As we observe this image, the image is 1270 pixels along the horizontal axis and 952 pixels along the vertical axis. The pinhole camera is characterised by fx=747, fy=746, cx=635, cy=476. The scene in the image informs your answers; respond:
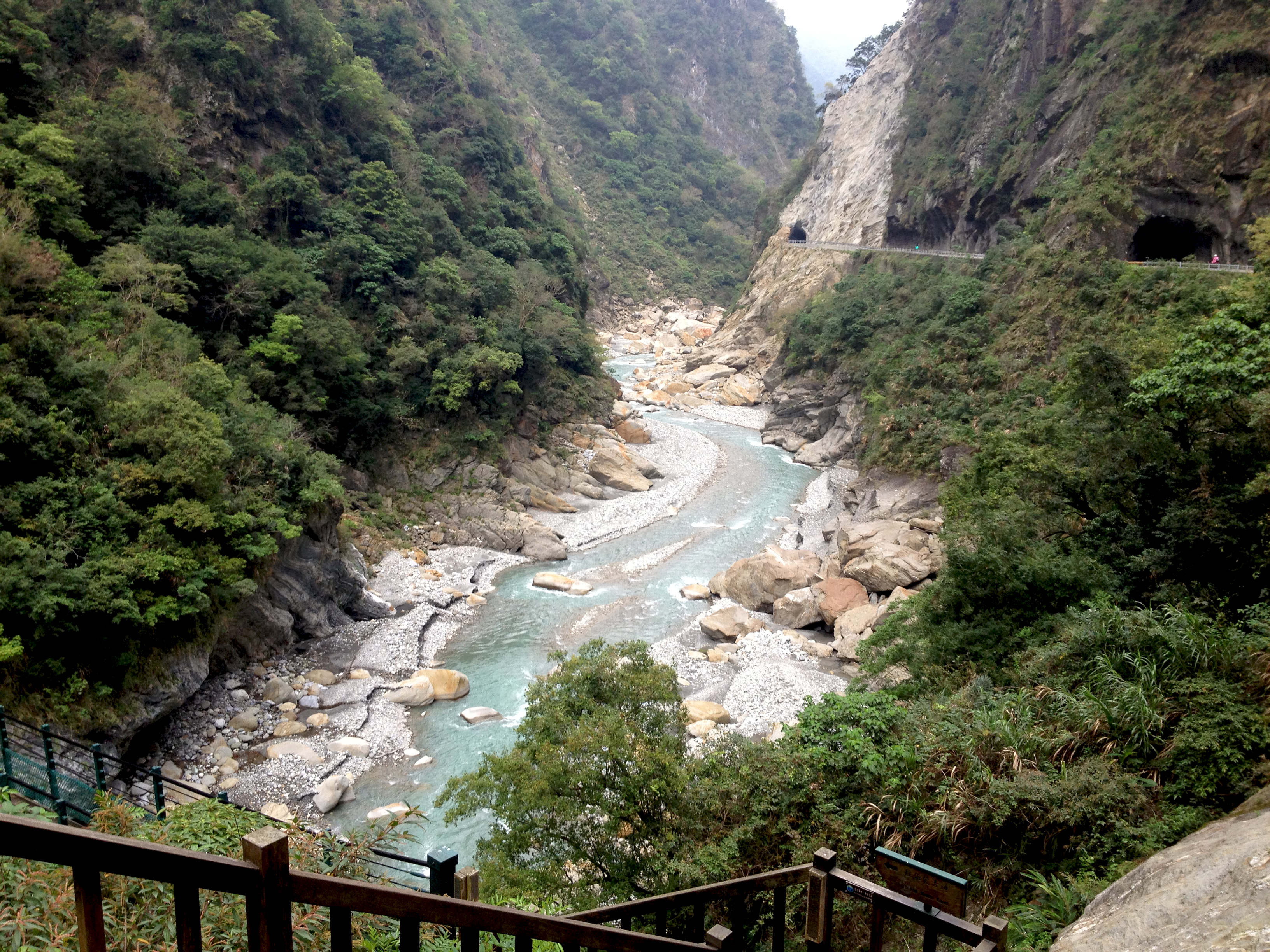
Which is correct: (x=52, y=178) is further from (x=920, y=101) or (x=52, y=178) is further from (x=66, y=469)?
(x=920, y=101)

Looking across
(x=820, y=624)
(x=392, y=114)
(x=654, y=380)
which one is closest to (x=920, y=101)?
(x=654, y=380)

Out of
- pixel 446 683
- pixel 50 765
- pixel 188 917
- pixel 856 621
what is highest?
pixel 188 917

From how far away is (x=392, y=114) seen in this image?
32.8 m

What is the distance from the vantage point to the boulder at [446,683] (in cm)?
1702

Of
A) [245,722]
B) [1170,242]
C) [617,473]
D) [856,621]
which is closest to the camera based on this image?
[245,722]

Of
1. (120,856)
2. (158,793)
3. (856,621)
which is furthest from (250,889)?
(856,621)

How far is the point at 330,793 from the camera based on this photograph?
13.5 metres

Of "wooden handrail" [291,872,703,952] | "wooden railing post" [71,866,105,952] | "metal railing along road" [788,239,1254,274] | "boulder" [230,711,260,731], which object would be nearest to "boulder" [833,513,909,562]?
"metal railing along road" [788,239,1254,274]

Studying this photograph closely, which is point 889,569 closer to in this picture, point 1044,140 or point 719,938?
point 719,938

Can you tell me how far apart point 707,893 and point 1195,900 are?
2.70 meters

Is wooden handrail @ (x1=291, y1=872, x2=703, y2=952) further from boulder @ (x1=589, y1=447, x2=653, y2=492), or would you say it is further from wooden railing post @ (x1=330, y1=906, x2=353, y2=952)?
boulder @ (x1=589, y1=447, x2=653, y2=492)

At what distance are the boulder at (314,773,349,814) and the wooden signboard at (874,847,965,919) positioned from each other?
12.1 meters

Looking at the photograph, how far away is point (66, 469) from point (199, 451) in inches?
87.5

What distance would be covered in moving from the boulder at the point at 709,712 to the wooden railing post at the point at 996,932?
40.8 ft
